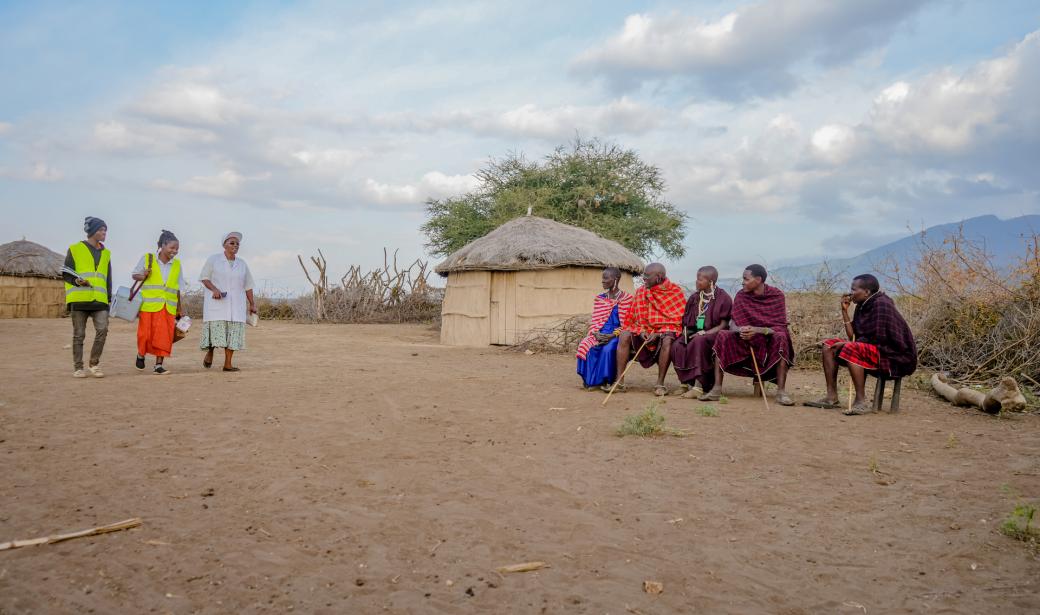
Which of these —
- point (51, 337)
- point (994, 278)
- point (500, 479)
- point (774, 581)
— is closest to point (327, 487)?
point (500, 479)

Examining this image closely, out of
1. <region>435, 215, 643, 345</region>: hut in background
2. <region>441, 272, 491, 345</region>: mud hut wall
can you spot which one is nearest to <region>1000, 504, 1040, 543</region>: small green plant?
<region>435, 215, 643, 345</region>: hut in background

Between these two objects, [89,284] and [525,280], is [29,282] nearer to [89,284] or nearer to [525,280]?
[525,280]

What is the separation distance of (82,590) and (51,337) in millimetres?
13202

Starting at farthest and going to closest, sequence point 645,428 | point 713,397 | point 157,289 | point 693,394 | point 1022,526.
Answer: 1. point 157,289
2. point 693,394
3. point 713,397
4. point 645,428
5. point 1022,526

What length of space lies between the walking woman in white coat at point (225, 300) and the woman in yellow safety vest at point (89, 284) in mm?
974

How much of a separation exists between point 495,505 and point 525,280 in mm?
10328

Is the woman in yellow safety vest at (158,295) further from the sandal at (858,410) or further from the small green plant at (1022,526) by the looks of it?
the small green plant at (1022,526)

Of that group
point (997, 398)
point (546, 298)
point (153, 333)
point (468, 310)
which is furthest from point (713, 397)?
point (468, 310)

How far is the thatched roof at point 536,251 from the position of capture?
44.6 feet

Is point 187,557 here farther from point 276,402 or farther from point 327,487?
point 276,402

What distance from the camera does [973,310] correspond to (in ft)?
27.7

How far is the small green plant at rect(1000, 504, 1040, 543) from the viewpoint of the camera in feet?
10.3

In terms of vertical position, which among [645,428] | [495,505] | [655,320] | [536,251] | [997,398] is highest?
[536,251]

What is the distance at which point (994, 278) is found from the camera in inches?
333
